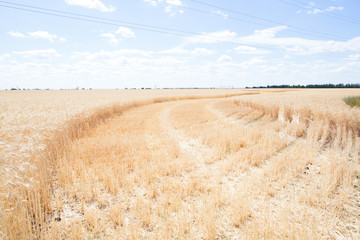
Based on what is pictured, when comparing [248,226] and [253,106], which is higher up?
[253,106]

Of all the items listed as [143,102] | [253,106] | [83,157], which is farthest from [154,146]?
[143,102]

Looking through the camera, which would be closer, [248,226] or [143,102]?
[248,226]

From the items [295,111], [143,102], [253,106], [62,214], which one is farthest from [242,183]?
[143,102]

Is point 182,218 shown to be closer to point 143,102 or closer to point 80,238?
point 80,238

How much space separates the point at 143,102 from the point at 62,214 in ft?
94.2

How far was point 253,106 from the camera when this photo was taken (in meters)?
20.4

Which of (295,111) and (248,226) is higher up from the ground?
(295,111)

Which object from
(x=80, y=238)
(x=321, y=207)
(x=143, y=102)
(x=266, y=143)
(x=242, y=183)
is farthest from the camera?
(x=143, y=102)

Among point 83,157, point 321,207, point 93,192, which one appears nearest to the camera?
point 321,207

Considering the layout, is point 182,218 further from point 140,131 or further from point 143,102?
point 143,102

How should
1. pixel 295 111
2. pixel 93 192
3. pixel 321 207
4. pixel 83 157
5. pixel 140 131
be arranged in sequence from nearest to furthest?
pixel 321 207, pixel 93 192, pixel 83 157, pixel 140 131, pixel 295 111

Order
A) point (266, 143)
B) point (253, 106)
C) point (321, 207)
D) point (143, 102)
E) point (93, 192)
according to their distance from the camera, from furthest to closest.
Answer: point (143, 102)
point (253, 106)
point (266, 143)
point (93, 192)
point (321, 207)

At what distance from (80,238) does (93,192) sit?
1446 millimetres

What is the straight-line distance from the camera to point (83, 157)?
22.9ft
